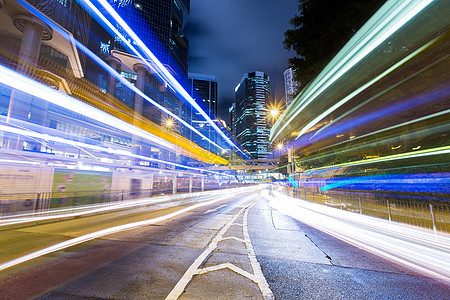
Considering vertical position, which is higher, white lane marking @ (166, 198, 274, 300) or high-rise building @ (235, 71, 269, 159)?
high-rise building @ (235, 71, 269, 159)

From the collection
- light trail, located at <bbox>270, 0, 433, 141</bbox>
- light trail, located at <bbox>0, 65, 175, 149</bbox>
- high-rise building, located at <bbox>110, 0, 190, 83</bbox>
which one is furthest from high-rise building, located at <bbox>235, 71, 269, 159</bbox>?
light trail, located at <bbox>0, 65, 175, 149</bbox>

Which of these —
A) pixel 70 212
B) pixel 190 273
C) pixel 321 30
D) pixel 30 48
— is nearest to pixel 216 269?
pixel 190 273

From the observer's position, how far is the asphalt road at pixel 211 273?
3303 millimetres

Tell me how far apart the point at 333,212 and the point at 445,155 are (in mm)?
6770

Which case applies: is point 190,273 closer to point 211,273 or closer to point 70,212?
point 211,273

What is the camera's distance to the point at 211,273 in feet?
13.1

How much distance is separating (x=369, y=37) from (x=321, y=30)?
544 centimetres

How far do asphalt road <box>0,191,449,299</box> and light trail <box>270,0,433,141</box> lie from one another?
9.03 metres

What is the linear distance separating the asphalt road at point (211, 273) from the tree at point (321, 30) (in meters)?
12.3

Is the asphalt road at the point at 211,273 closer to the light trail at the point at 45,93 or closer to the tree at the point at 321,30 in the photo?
the light trail at the point at 45,93

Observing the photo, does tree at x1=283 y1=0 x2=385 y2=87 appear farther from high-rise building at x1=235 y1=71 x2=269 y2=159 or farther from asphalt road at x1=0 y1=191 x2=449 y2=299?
high-rise building at x1=235 y1=71 x2=269 y2=159

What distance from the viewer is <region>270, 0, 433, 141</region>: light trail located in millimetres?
7494

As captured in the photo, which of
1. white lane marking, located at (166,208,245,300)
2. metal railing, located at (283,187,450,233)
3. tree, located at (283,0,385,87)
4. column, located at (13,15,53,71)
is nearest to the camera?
white lane marking, located at (166,208,245,300)

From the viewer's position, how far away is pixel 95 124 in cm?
1794
